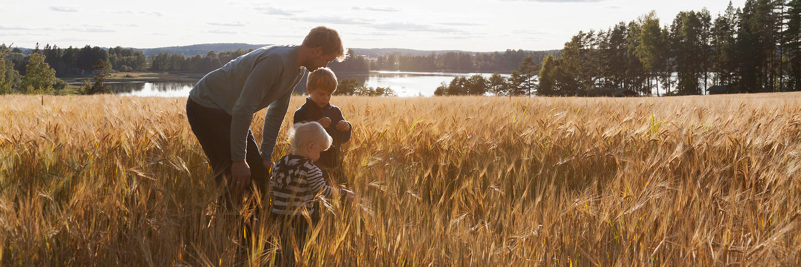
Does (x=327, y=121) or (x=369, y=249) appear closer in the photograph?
(x=369, y=249)

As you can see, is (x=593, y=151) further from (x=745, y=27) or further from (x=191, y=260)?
(x=745, y=27)

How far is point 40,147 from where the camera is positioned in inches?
116

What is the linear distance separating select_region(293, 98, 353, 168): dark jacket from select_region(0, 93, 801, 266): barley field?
12 centimetres

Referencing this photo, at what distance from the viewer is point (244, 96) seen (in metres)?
2.65

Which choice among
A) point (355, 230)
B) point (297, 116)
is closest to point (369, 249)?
point (355, 230)

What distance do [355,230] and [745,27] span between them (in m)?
76.3

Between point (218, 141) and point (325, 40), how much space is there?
0.87 m

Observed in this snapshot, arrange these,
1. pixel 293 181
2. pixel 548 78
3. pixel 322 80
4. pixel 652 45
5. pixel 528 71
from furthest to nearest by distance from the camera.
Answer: pixel 528 71
pixel 548 78
pixel 652 45
pixel 322 80
pixel 293 181

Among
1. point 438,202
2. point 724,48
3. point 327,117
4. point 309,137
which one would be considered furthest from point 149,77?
point 438,202

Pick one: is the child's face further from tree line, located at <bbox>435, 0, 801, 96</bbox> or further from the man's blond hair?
tree line, located at <bbox>435, 0, 801, 96</bbox>

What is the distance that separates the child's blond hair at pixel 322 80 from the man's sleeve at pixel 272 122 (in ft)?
0.99

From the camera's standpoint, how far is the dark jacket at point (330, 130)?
134 inches

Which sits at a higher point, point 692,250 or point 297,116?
point 297,116

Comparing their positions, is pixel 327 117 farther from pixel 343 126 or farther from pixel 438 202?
pixel 438 202
